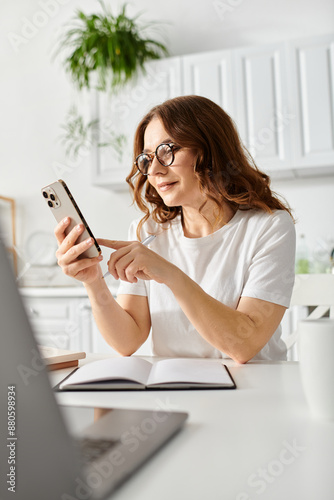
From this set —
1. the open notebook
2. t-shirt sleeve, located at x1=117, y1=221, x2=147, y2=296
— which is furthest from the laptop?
t-shirt sleeve, located at x1=117, y1=221, x2=147, y2=296

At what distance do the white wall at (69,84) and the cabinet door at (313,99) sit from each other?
38cm

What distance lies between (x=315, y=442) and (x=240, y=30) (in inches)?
122

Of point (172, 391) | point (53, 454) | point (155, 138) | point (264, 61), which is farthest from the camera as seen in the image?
point (264, 61)

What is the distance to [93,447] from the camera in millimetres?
387

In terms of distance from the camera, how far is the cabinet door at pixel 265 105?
8.54ft

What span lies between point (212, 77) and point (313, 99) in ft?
1.94

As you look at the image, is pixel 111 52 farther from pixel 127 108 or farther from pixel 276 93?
pixel 276 93

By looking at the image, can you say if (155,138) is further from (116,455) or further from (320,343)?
(116,455)

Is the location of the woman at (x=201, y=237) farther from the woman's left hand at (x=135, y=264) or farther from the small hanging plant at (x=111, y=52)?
the small hanging plant at (x=111, y=52)

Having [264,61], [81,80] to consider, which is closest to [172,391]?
[264,61]

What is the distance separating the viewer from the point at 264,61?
2637 mm

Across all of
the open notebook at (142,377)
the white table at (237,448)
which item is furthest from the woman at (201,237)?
the white table at (237,448)
